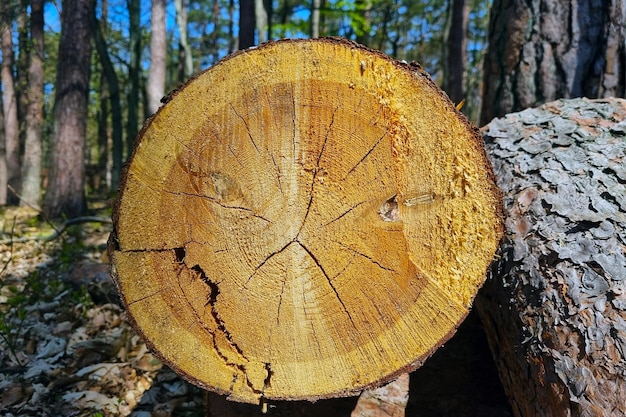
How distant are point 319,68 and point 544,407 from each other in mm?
1208

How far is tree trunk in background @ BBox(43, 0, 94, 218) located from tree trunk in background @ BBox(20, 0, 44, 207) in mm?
1854

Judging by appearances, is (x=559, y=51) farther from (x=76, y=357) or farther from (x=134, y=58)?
(x=134, y=58)

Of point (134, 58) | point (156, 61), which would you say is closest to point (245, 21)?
point (156, 61)

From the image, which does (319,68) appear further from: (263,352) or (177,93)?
(263,352)

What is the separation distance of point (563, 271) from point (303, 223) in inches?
32.4

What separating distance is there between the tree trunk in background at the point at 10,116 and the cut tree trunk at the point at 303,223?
28.6ft

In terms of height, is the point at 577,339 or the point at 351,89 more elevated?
the point at 351,89

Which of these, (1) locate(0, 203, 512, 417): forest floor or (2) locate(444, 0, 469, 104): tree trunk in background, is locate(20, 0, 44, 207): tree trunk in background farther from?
(2) locate(444, 0, 469, 104): tree trunk in background

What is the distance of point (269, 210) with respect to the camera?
1463mm

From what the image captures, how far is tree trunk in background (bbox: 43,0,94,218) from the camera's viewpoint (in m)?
6.06

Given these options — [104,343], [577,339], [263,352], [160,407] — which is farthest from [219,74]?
[104,343]

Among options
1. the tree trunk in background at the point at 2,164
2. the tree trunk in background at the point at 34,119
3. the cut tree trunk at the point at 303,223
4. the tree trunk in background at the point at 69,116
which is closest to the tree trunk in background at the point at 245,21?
the tree trunk in background at the point at 69,116

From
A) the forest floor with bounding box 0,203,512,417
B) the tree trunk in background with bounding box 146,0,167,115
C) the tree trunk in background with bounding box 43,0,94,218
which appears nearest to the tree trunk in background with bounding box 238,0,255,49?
the tree trunk in background with bounding box 146,0,167,115

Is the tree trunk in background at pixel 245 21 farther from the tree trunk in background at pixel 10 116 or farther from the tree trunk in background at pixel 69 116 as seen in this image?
the tree trunk in background at pixel 10 116
